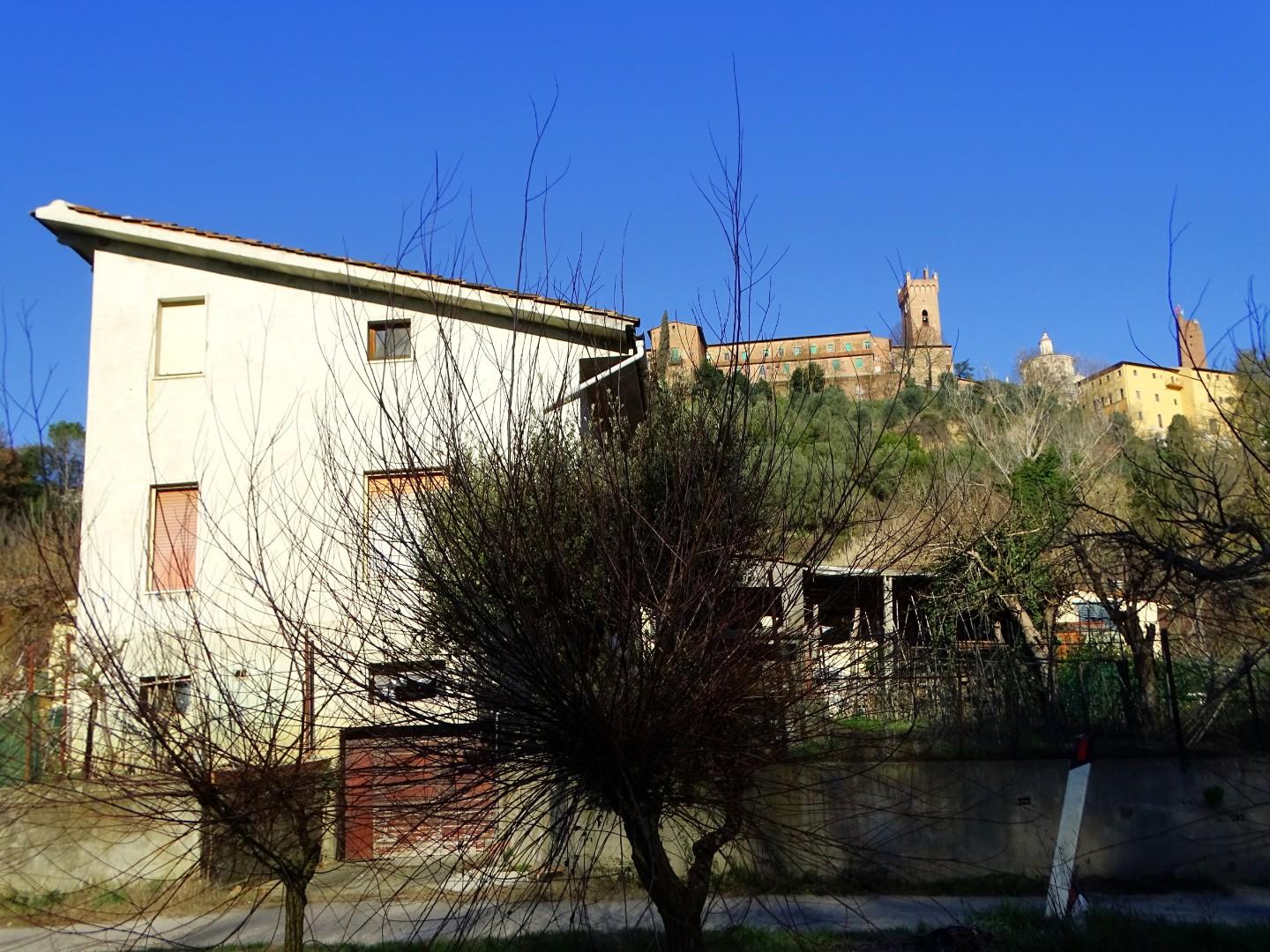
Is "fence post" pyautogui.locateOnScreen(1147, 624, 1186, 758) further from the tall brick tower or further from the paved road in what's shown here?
the tall brick tower

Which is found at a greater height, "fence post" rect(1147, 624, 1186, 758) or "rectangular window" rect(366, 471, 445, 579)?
"rectangular window" rect(366, 471, 445, 579)

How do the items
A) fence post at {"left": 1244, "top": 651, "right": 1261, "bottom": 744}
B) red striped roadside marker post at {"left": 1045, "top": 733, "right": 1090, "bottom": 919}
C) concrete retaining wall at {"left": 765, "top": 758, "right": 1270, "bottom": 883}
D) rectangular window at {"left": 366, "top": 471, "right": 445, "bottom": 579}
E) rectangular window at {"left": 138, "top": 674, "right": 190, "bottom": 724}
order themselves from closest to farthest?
1. rectangular window at {"left": 366, "top": 471, "right": 445, "bottom": 579}
2. rectangular window at {"left": 138, "top": 674, "right": 190, "bottom": 724}
3. red striped roadside marker post at {"left": 1045, "top": 733, "right": 1090, "bottom": 919}
4. concrete retaining wall at {"left": 765, "top": 758, "right": 1270, "bottom": 883}
5. fence post at {"left": 1244, "top": 651, "right": 1261, "bottom": 744}

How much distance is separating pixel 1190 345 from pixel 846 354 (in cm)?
209

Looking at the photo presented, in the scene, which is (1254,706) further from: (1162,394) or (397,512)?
(1162,394)

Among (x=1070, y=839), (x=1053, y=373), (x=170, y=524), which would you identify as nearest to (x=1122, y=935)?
(x=1070, y=839)

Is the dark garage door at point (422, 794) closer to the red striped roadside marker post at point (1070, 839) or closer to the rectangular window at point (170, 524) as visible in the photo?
the red striped roadside marker post at point (1070, 839)

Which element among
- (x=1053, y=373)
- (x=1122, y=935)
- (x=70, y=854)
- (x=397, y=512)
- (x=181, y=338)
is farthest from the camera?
(x=1053, y=373)

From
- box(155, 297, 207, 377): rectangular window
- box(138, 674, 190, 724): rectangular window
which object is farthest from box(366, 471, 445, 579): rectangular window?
box(155, 297, 207, 377): rectangular window

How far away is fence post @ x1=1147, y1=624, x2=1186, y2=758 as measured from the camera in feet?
33.6

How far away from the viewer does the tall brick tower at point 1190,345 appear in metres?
6.03

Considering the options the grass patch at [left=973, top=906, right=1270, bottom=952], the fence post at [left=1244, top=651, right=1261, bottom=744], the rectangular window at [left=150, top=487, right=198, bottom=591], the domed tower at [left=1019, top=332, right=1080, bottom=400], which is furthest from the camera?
the domed tower at [left=1019, top=332, right=1080, bottom=400]

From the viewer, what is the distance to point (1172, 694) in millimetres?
10508

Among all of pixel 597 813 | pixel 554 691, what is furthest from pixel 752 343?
pixel 597 813

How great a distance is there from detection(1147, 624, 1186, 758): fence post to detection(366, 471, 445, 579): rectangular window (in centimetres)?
763
